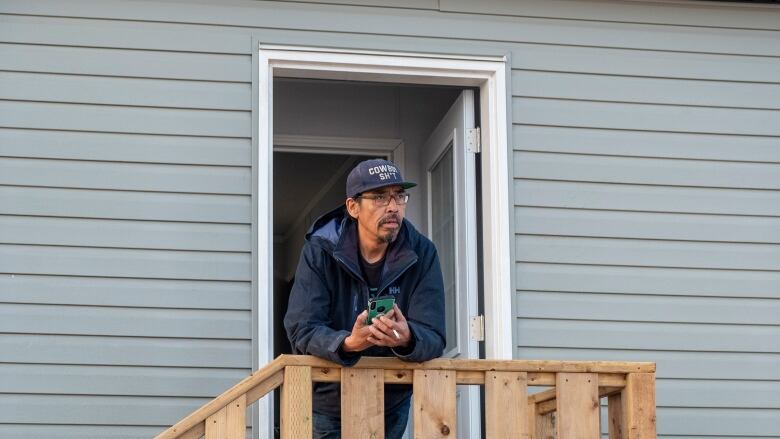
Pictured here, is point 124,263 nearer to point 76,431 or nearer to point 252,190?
point 252,190

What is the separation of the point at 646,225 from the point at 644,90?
2.25ft

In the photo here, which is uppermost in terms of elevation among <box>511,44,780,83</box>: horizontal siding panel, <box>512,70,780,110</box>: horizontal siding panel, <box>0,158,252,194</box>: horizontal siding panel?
<box>511,44,780,83</box>: horizontal siding panel

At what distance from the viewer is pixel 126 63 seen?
6.18 m

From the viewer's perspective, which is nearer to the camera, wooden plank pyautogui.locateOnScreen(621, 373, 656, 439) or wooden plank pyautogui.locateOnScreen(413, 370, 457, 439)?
wooden plank pyautogui.locateOnScreen(413, 370, 457, 439)

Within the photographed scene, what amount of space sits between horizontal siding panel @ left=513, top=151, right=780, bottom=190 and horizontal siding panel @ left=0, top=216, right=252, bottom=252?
1.43m

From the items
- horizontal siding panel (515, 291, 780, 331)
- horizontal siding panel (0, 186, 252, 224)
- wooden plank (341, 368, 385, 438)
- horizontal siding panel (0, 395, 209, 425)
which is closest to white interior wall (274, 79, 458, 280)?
horizontal siding panel (515, 291, 780, 331)

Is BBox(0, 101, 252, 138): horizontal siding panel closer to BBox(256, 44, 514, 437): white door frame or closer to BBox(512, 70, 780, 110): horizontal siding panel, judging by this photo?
BBox(256, 44, 514, 437): white door frame

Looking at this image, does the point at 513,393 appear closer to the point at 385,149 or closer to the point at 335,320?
the point at 335,320

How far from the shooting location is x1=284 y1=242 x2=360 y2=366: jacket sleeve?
4734mm

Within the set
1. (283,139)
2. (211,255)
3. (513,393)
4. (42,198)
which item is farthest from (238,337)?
(283,139)

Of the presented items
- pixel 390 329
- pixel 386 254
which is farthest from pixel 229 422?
pixel 386 254

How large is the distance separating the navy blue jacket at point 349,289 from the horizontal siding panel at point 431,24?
1.58m

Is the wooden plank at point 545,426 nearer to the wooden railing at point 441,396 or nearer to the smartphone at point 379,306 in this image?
the wooden railing at point 441,396

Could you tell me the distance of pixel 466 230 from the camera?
650cm
